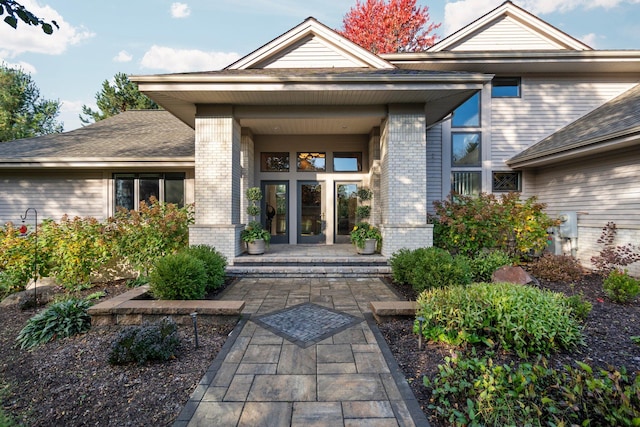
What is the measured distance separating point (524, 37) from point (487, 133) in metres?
3.53

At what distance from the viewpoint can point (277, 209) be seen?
941 centimetres

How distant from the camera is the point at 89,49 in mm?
8031

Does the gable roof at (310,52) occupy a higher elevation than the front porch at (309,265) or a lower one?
higher

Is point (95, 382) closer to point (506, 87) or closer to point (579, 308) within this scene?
point (579, 308)

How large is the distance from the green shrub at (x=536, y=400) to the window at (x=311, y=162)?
768 centimetres

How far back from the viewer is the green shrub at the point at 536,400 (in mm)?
1718

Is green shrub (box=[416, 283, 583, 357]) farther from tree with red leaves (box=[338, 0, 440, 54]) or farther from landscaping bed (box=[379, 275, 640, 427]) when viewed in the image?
tree with red leaves (box=[338, 0, 440, 54])

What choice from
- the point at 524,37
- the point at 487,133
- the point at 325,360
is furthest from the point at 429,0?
the point at 325,360

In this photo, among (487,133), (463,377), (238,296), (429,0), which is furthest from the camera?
(429,0)

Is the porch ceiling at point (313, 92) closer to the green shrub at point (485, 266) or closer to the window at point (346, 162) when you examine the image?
the window at point (346, 162)

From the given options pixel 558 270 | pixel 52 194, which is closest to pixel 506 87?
pixel 558 270

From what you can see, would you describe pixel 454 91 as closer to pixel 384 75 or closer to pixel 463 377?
pixel 384 75

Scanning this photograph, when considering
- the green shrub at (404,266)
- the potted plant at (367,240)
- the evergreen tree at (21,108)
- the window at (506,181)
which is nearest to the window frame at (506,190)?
the window at (506,181)

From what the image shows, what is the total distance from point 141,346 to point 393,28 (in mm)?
20403
